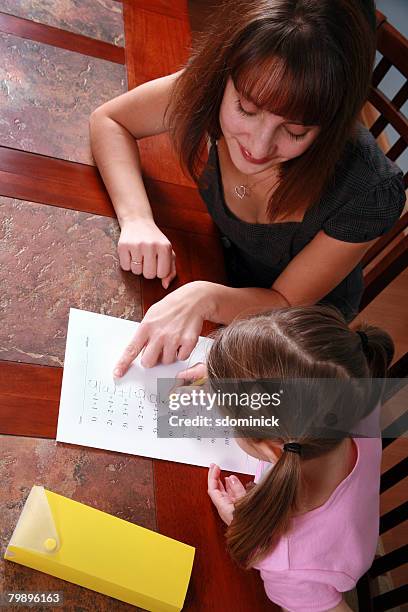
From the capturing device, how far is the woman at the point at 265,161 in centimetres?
91

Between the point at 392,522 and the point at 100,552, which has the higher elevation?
the point at 100,552

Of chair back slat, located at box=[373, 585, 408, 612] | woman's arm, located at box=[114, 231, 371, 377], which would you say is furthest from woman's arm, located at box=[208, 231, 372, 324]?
chair back slat, located at box=[373, 585, 408, 612]

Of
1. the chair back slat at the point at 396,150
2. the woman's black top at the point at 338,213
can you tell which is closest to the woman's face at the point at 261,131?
the woman's black top at the point at 338,213

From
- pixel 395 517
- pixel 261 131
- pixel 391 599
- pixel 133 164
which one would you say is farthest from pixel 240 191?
pixel 391 599

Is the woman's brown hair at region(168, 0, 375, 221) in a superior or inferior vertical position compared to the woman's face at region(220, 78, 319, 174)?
superior

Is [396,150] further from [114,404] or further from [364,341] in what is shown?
[114,404]

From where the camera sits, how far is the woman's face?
0.97 metres

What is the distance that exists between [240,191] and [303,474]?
53 cm

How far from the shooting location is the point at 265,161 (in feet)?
3.45

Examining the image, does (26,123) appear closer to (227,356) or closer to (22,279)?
(22,279)

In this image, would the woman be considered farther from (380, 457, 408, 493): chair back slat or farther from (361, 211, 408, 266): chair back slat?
(380, 457, 408, 493): chair back slat

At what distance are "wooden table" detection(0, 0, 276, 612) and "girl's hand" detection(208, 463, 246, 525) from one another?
16mm

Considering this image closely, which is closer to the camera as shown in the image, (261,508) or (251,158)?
(261,508)

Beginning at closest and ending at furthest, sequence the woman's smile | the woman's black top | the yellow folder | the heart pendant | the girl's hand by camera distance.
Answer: the yellow folder → the girl's hand → the woman's smile → the woman's black top → the heart pendant
